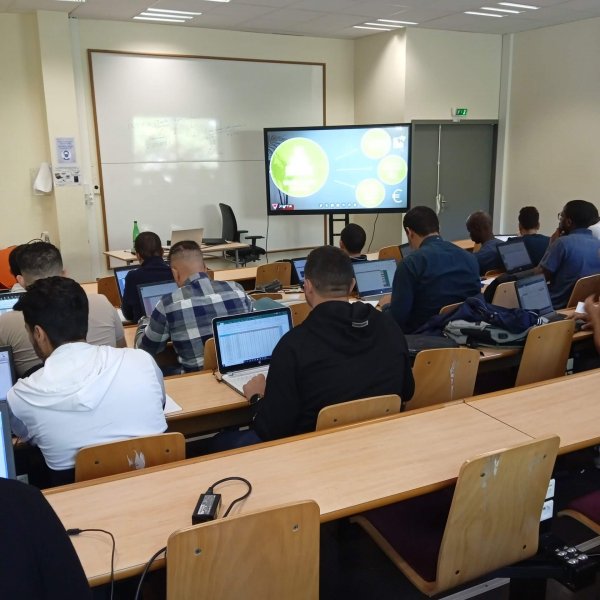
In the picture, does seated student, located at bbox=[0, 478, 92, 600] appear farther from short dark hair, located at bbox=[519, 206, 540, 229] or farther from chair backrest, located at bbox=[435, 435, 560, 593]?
short dark hair, located at bbox=[519, 206, 540, 229]

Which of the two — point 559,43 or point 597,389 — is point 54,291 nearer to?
point 597,389

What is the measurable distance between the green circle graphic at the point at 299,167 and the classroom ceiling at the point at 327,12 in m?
1.37

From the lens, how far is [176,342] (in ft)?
9.95

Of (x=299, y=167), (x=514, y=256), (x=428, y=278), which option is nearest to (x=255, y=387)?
(x=428, y=278)

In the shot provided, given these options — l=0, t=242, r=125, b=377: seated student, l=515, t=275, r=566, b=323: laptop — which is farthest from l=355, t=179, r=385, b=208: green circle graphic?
l=0, t=242, r=125, b=377: seated student

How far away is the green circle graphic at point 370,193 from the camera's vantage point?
291 inches

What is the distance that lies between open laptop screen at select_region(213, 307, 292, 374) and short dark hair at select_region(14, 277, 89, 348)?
0.78 metres

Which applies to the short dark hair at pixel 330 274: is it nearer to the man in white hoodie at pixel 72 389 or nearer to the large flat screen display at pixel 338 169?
the man in white hoodie at pixel 72 389

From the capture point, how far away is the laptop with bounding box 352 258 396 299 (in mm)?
4590

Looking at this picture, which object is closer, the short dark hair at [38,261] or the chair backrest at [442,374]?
the chair backrest at [442,374]

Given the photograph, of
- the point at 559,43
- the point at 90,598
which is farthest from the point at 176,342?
the point at 559,43

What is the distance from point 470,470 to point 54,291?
139 centimetres

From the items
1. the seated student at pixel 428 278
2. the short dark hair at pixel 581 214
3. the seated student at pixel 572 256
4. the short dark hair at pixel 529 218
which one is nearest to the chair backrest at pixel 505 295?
the seated student at pixel 428 278

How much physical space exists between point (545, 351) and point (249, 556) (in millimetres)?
2236
